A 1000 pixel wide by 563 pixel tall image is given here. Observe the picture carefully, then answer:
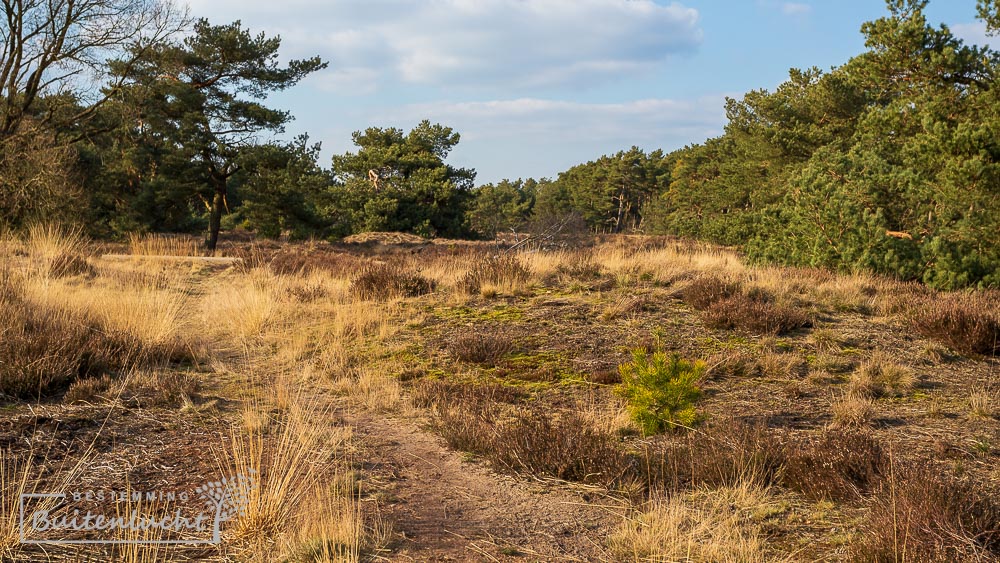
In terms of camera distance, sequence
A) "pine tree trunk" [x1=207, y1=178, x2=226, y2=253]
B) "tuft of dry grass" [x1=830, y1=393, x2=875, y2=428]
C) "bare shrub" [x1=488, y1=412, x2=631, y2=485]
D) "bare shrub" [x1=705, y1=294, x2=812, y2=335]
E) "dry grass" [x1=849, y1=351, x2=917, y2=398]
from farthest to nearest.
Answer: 1. "pine tree trunk" [x1=207, y1=178, x2=226, y2=253]
2. "bare shrub" [x1=705, y1=294, x2=812, y2=335]
3. "dry grass" [x1=849, y1=351, x2=917, y2=398]
4. "tuft of dry grass" [x1=830, y1=393, x2=875, y2=428]
5. "bare shrub" [x1=488, y1=412, x2=631, y2=485]

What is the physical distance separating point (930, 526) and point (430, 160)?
33.0 metres

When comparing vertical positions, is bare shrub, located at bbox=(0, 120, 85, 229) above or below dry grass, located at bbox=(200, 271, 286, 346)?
above

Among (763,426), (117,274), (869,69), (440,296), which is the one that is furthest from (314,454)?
(869,69)

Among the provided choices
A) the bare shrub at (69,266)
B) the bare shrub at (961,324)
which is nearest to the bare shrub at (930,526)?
the bare shrub at (961,324)

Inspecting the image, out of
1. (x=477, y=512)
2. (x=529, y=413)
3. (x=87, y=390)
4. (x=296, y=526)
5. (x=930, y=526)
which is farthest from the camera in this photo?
(x=529, y=413)

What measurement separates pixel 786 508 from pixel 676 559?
104 cm

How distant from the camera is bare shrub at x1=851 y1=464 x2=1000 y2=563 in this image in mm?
2691

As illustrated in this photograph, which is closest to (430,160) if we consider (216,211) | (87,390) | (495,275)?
(216,211)

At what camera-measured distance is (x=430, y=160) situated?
113 feet

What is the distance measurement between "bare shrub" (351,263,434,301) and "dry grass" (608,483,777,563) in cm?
691

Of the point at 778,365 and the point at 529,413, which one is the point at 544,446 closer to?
the point at 529,413

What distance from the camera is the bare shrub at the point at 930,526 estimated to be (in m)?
2.69

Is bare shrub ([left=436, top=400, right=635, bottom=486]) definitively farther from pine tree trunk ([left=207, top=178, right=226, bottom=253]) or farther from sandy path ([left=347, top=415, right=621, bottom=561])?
pine tree trunk ([left=207, top=178, right=226, bottom=253])

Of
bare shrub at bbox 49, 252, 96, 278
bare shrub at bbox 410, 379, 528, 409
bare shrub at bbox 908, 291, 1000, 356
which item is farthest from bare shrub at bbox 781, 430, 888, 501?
bare shrub at bbox 49, 252, 96, 278
